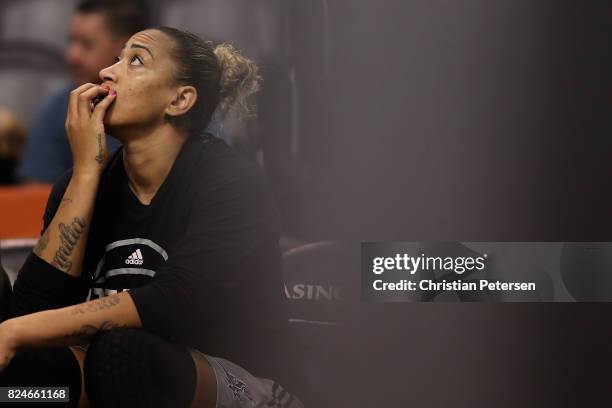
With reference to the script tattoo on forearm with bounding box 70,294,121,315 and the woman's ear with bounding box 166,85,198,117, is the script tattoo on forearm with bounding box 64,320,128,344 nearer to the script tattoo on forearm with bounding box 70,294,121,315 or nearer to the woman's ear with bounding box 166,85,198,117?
the script tattoo on forearm with bounding box 70,294,121,315

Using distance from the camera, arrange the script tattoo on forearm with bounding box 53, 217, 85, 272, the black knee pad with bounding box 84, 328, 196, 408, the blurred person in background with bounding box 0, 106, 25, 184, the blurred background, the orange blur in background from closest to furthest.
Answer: the black knee pad with bounding box 84, 328, 196, 408, the script tattoo on forearm with bounding box 53, 217, 85, 272, the blurred background, the orange blur in background, the blurred person in background with bounding box 0, 106, 25, 184

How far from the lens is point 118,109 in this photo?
1124mm

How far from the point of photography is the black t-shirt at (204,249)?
1.07 m

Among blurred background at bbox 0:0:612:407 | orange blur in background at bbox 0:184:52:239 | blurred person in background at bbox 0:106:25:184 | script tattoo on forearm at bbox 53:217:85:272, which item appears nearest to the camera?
script tattoo on forearm at bbox 53:217:85:272

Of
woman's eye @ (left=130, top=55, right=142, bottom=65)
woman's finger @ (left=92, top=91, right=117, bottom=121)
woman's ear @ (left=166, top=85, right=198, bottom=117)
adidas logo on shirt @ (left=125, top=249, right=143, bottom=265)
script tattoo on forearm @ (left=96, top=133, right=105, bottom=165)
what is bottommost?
adidas logo on shirt @ (left=125, top=249, right=143, bottom=265)

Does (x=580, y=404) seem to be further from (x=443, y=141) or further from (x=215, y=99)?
(x=215, y=99)

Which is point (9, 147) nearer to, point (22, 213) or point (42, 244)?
point (22, 213)

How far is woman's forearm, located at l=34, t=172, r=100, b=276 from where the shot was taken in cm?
110

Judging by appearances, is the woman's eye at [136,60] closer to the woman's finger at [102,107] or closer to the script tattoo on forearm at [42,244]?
the woman's finger at [102,107]

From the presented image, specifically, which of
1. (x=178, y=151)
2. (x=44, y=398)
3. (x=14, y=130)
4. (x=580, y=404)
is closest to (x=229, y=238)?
(x=178, y=151)

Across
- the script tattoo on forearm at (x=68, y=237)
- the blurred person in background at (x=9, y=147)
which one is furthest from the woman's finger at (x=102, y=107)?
the blurred person in background at (x=9, y=147)

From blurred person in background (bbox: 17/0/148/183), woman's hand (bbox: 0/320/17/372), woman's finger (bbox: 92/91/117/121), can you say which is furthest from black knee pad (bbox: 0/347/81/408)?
blurred person in background (bbox: 17/0/148/183)

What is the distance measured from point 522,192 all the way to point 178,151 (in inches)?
17.7

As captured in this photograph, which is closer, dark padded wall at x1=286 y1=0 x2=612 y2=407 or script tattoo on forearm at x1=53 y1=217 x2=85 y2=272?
script tattoo on forearm at x1=53 y1=217 x2=85 y2=272
